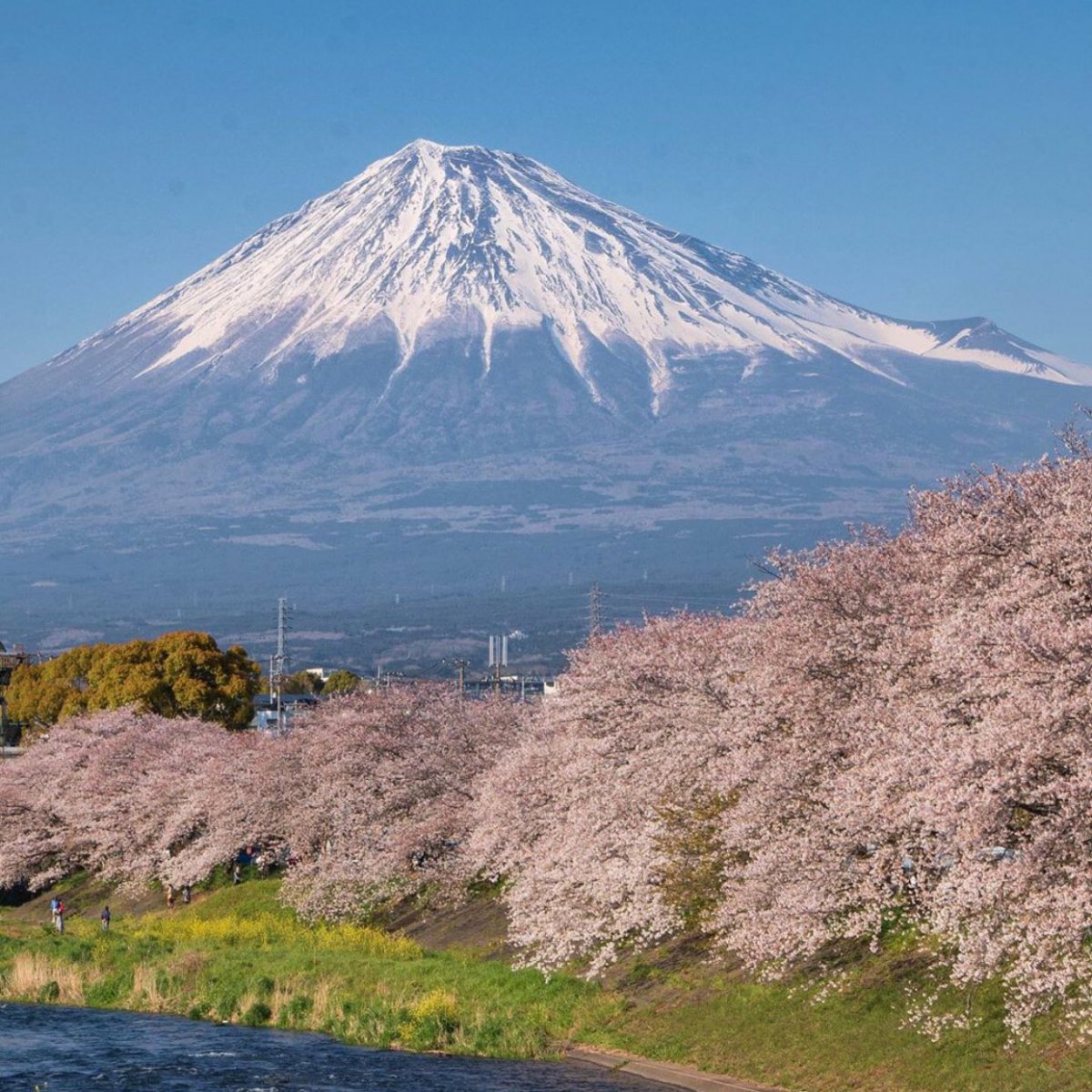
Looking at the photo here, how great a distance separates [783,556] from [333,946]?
1894 cm

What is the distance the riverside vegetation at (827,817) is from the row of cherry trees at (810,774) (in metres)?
0.06

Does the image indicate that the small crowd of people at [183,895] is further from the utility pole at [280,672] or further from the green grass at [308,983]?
the utility pole at [280,672]

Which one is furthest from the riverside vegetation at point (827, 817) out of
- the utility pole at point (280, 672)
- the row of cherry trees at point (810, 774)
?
the utility pole at point (280, 672)

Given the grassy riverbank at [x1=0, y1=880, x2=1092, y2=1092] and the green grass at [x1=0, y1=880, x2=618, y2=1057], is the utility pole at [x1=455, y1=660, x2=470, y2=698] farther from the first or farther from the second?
the grassy riverbank at [x1=0, y1=880, x2=1092, y2=1092]

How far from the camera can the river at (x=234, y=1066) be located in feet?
102

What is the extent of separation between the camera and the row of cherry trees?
21438mm

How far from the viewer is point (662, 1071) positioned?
31.1 meters

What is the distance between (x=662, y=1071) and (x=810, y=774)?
6.35 m

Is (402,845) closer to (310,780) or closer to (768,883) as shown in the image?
(310,780)

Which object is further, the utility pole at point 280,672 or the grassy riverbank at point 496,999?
the utility pole at point 280,672

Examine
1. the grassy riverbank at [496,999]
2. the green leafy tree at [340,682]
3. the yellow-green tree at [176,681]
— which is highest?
the green leafy tree at [340,682]

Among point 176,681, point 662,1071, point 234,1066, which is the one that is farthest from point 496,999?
point 176,681

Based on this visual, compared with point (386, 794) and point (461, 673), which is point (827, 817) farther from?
point (461, 673)

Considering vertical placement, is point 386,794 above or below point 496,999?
above
